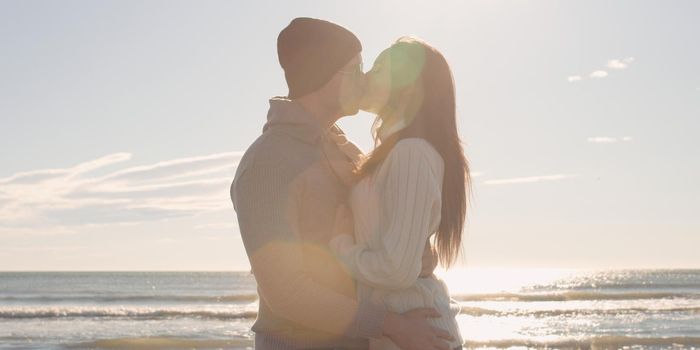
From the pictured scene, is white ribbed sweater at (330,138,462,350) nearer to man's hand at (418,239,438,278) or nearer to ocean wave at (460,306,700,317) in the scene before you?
Result: man's hand at (418,239,438,278)

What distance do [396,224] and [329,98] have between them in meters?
0.60

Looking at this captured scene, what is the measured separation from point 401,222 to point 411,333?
0.37 m

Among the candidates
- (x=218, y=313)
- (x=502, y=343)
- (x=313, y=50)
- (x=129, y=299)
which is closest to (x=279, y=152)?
(x=313, y=50)

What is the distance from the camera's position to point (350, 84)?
313 cm

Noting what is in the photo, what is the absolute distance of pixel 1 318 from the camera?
22.4 metres

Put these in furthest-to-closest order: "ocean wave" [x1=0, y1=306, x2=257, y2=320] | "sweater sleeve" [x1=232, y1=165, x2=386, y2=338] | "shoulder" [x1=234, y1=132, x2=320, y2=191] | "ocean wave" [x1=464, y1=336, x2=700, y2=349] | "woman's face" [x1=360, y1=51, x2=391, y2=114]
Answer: "ocean wave" [x1=0, y1=306, x2=257, y2=320], "ocean wave" [x1=464, y1=336, x2=700, y2=349], "woman's face" [x1=360, y1=51, x2=391, y2=114], "shoulder" [x1=234, y1=132, x2=320, y2=191], "sweater sleeve" [x1=232, y1=165, x2=386, y2=338]

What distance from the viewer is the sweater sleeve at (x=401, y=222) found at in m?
2.76

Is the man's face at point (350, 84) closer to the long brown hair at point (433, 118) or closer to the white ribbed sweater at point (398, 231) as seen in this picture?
the long brown hair at point (433, 118)

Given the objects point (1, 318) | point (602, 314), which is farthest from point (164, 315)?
point (602, 314)

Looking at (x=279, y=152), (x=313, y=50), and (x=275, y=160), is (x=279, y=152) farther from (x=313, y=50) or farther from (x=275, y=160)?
(x=313, y=50)

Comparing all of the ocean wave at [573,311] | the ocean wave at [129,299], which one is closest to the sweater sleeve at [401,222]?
the ocean wave at [573,311]

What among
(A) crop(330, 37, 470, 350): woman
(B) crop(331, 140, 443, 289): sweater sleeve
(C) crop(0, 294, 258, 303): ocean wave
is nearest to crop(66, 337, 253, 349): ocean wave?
(A) crop(330, 37, 470, 350): woman

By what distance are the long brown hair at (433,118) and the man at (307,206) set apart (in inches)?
4.9

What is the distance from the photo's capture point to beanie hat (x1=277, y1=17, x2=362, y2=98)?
120 inches
